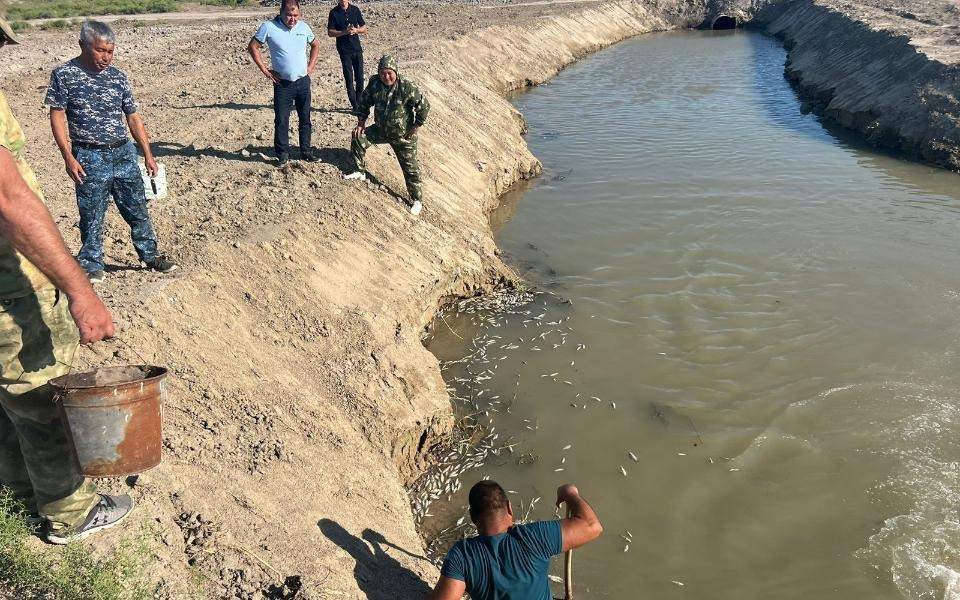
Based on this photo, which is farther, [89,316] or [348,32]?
[348,32]

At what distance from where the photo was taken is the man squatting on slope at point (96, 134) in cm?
504

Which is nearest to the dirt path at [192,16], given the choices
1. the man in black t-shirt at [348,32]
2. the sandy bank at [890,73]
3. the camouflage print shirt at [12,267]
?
the man in black t-shirt at [348,32]

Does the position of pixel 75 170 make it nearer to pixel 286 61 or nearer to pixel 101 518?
pixel 101 518

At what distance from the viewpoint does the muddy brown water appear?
16.9ft

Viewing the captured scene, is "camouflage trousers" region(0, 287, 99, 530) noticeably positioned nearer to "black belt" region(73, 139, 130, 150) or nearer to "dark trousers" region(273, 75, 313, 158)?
"black belt" region(73, 139, 130, 150)

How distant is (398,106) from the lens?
8.17 m

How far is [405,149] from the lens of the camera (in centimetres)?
839

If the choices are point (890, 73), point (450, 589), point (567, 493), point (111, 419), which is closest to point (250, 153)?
→ point (111, 419)

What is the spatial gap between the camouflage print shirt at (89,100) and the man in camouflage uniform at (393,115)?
3431 mm

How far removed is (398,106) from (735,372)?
518 cm

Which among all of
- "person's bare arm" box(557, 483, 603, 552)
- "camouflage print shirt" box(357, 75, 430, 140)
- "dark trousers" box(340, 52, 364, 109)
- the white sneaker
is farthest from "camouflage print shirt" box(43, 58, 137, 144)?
"dark trousers" box(340, 52, 364, 109)

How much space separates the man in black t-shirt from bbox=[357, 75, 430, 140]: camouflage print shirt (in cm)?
190

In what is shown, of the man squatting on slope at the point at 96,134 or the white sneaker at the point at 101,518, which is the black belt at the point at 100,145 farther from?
the white sneaker at the point at 101,518

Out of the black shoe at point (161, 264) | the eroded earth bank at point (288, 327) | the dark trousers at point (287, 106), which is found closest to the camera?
the eroded earth bank at point (288, 327)
